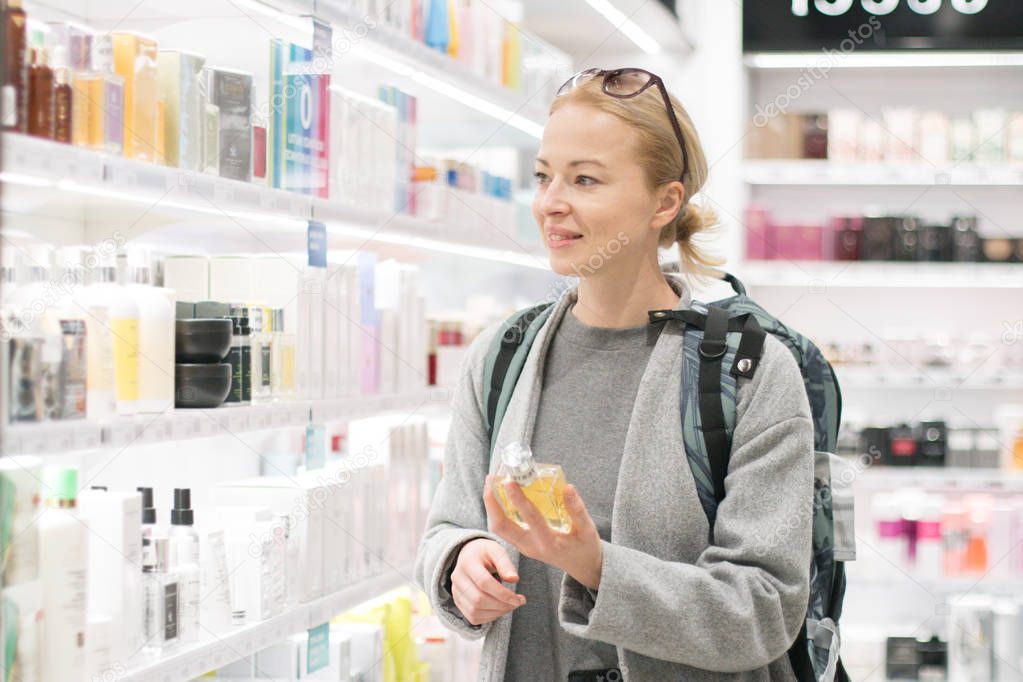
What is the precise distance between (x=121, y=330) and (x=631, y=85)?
0.94 meters

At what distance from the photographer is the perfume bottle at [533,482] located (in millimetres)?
1456

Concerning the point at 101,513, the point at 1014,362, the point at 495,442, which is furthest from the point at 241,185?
the point at 1014,362

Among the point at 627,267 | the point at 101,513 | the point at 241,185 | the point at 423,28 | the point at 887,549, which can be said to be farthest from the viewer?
the point at 887,549

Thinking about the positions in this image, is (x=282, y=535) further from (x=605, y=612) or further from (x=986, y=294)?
(x=986, y=294)

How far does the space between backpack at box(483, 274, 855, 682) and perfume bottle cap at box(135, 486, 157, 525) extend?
778mm

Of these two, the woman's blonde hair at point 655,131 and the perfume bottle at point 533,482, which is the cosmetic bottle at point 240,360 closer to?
the woman's blonde hair at point 655,131

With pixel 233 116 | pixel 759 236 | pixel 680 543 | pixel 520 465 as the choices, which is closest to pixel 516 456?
pixel 520 465

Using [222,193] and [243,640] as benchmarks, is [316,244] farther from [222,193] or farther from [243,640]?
[243,640]

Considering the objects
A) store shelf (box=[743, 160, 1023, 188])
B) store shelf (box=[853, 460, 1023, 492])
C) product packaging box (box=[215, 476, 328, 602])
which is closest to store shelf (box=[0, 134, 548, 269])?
product packaging box (box=[215, 476, 328, 602])

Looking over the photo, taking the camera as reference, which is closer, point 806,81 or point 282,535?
point 282,535

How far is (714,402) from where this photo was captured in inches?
65.1

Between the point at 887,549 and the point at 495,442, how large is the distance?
12.4 ft

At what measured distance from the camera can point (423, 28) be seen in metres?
3.29

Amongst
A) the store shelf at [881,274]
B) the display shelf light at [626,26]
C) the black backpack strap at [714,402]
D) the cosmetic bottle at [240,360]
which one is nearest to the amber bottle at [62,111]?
the cosmetic bottle at [240,360]
